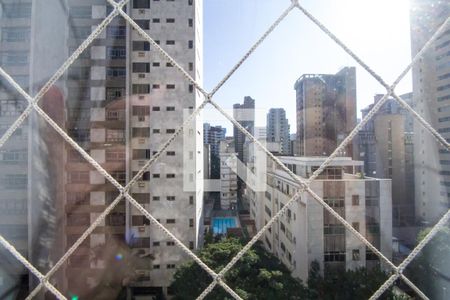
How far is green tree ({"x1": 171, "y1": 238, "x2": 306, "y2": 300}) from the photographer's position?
2148 mm

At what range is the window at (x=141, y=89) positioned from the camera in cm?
322

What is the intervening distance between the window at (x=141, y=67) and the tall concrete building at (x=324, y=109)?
286 centimetres

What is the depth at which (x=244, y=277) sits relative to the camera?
2.37 meters

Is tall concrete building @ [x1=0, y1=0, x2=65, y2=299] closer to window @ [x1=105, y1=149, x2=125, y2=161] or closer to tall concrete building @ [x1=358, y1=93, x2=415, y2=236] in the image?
window @ [x1=105, y1=149, x2=125, y2=161]

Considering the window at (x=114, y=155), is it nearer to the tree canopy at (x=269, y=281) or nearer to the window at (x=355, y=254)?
the tree canopy at (x=269, y=281)

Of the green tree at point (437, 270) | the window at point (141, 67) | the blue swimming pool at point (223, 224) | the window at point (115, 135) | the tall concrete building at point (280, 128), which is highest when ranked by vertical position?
the window at point (141, 67)

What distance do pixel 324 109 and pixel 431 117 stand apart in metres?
2.02

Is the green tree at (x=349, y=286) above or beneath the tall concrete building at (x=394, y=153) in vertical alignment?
beneath

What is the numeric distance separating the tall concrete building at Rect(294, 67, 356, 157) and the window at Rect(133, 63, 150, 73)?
113 inches

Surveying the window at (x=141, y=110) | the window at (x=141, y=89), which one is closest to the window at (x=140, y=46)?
the window at (x=141, y=89)

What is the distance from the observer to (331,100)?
193 inches

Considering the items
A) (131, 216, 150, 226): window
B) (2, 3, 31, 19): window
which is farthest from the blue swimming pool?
(2, 3, 31, 19): window

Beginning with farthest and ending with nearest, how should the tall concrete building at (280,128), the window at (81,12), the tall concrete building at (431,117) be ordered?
1. the tall concrete building at (431,117)
2. the tall concrete building at (280,128)
3. the window at (81,12)

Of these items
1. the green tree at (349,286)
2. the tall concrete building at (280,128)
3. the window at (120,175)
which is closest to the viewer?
the green tree at (349,286)
